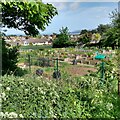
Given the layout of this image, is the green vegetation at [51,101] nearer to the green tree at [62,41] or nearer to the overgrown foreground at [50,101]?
the overgrown foreground at [50,101]

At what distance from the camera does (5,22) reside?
7.96 m

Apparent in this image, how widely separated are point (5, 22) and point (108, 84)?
12.2 feet

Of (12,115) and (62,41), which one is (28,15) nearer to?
(12,115)

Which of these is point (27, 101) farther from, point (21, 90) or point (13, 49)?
point (13, 49)

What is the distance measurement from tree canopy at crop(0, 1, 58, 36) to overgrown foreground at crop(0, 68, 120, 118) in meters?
1.77

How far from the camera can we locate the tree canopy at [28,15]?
5648mm

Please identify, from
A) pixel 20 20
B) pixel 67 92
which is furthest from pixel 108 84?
pixel 20 20

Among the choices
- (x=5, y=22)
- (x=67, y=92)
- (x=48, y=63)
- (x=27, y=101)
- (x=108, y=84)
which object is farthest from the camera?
(x=48, y=63)

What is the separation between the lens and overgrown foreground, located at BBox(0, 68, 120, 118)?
348 cm

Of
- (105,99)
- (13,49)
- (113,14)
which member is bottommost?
(105,99)

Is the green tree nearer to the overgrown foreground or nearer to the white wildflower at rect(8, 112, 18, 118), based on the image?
the overgrown foreground

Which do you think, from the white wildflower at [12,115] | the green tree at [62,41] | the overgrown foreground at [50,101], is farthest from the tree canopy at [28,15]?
the green tree at [62,41]

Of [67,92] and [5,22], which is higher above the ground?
[5,22]

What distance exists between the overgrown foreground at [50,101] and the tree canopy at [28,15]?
177 cm
